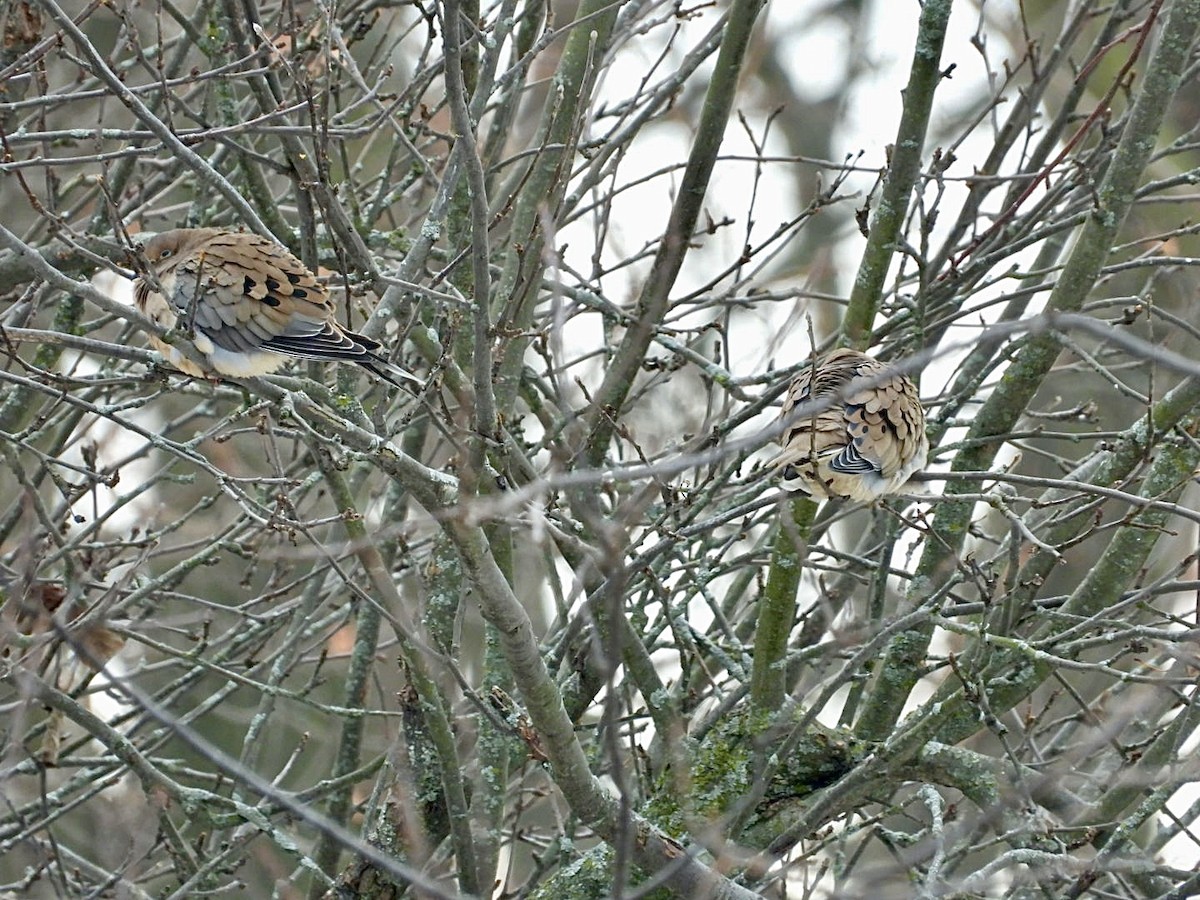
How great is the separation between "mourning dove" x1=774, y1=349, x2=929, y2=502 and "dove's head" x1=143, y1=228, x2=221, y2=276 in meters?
2.02

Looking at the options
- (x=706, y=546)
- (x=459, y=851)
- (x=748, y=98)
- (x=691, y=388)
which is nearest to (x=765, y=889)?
(x=459, y=851)

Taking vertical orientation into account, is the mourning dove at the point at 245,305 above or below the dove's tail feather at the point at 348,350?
above

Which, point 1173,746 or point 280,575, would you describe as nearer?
point 1173,746

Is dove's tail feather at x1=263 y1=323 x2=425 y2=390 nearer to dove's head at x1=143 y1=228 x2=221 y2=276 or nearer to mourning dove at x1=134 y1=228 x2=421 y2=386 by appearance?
mourning dove at x1=134 y1=228 x2=421 y2=386

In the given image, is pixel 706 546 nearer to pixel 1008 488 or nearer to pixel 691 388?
pixel 1008 488

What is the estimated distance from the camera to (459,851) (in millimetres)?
3982

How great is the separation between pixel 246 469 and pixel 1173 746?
666cm

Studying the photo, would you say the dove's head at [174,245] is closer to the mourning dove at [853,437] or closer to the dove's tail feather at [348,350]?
the dove's tail feather at [348,350]

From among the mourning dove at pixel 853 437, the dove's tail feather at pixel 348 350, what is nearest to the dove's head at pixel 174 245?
Answer: the dove's tail feather at pixel 348 350

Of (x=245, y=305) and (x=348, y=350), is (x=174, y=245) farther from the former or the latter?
(x=348, y=350)

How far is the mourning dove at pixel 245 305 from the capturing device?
392 cm

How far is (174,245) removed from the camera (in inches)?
179

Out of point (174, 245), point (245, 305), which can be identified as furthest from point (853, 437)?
point (174, 245)

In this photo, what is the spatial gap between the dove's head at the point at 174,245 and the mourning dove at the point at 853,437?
6.64 ft
